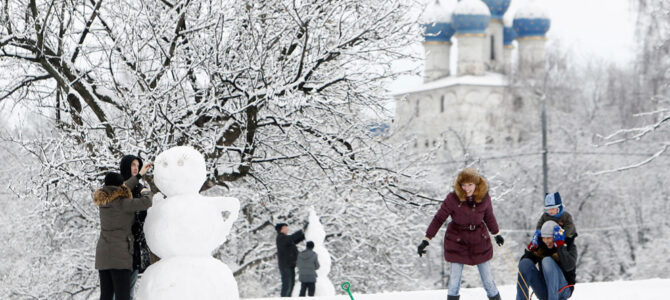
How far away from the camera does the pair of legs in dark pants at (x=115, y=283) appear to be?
258 inches

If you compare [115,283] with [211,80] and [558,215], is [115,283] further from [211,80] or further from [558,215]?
Answer: [211,80]

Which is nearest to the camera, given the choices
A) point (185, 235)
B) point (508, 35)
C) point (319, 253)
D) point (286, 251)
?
point (185, 235)

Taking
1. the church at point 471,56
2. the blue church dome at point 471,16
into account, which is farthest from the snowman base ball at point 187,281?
the blue church dome at point 471,16

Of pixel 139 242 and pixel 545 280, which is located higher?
pixel 139 242

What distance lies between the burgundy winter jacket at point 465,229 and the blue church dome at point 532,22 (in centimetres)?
5409

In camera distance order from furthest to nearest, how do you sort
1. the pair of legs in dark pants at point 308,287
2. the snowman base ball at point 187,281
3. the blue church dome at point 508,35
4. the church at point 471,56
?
the blue church dome at point 508,35
the church at point 471,56
the pair of legs in dark pants at point 308,287
the snowman base ball at point 187,281

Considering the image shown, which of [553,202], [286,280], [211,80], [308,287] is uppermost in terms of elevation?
[211,80]

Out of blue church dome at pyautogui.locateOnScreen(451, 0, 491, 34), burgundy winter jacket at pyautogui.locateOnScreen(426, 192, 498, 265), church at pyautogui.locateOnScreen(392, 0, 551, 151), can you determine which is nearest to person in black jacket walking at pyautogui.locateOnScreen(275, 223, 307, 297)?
burgundy winter jacket at pyautogui.locateOnScreen(426, 192, 498, 265)

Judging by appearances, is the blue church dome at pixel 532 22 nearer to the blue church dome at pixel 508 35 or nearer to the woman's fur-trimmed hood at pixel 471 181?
the blue church dome at pixel 508 35

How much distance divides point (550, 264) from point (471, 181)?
36.5 inches

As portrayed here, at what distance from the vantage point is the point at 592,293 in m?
9.72

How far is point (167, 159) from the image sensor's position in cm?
641

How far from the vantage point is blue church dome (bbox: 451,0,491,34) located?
59281 mm

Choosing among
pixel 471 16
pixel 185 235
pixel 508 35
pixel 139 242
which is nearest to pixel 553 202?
pixel 185 235
